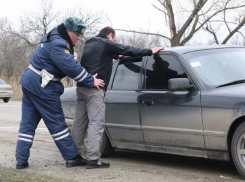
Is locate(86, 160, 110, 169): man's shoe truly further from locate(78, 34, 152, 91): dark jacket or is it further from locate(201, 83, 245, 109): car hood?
locate(201, 83, 245, 109): car hood

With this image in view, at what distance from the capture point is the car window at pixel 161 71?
566cm

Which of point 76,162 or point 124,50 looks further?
point 76,162

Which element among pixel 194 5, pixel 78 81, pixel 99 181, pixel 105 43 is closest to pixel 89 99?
pixel 78 81

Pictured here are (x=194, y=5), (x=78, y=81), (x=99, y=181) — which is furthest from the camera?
(x=194, y=5)

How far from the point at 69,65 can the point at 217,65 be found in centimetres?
175

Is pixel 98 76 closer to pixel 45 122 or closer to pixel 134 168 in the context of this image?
pixel 45 122

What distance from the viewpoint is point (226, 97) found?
16.1ft

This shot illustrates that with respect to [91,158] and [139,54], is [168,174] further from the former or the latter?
[139,54]

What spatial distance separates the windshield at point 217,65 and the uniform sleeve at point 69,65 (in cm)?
123

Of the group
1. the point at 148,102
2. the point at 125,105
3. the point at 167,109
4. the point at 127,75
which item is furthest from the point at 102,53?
the point at 167,109

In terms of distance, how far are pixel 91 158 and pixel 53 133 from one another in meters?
0.57

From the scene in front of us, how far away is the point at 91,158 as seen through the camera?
Result: 18.9 feet

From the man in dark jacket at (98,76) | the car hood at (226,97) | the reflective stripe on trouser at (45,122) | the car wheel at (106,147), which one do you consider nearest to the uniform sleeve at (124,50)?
the man in dark jacket at (98,76)

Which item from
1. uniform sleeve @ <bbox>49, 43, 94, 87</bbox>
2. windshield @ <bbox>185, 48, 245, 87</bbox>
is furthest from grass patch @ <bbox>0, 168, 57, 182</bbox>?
windshield @ <bbox>185, 48, 245, 87</bbox>
